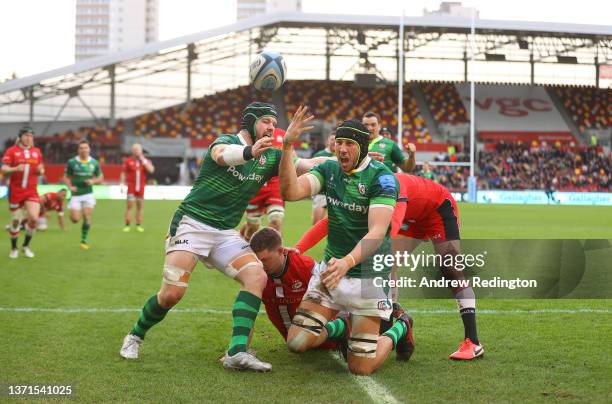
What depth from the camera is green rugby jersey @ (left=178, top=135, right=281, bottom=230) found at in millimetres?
5969

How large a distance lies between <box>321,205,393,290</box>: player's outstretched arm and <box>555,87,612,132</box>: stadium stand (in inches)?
1896

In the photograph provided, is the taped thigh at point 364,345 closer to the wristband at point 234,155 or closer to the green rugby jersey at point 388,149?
the wristband at point 234,155

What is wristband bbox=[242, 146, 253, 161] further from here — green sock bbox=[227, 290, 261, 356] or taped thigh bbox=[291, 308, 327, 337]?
taped thigh bbox=[291, 308, 327, 337]

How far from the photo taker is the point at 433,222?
21.4 ft

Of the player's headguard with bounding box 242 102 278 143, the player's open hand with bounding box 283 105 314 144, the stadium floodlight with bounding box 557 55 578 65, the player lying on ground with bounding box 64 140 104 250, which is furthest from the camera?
the stadium floodlight with bounding box 557 55 578 65

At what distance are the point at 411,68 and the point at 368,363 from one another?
46.2 metres

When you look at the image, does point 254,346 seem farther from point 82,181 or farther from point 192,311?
point 82,181

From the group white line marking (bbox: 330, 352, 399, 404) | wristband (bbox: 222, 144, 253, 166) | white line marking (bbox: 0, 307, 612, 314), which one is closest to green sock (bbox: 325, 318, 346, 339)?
white line marking (bbox: 330, 352, 399, 404)

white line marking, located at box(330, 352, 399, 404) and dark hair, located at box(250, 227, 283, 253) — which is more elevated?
dark hair, located at box(250, 227, 283, 253)

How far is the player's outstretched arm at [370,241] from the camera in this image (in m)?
4.96

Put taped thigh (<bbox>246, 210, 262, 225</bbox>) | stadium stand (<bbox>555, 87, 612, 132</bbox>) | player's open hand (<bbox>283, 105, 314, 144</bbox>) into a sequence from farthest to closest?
1. stadium stand (<bbox>555, 87, 612, 132</bbox>)
2. taped thigh (<bbox>246, 210, 262, 225</bbox>)
3. player's open hand (<bbox>283, 105, 314, 144</bbox>)

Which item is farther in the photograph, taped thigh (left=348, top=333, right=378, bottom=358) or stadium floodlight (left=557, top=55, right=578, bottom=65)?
stadium floodlight (left=557, top=55, right=578, bottom=65)

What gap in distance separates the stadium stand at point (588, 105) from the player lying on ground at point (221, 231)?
1882 inches

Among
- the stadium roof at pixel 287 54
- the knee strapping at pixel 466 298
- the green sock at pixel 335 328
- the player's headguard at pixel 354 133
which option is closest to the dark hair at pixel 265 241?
the green sock at pixel 335 328
